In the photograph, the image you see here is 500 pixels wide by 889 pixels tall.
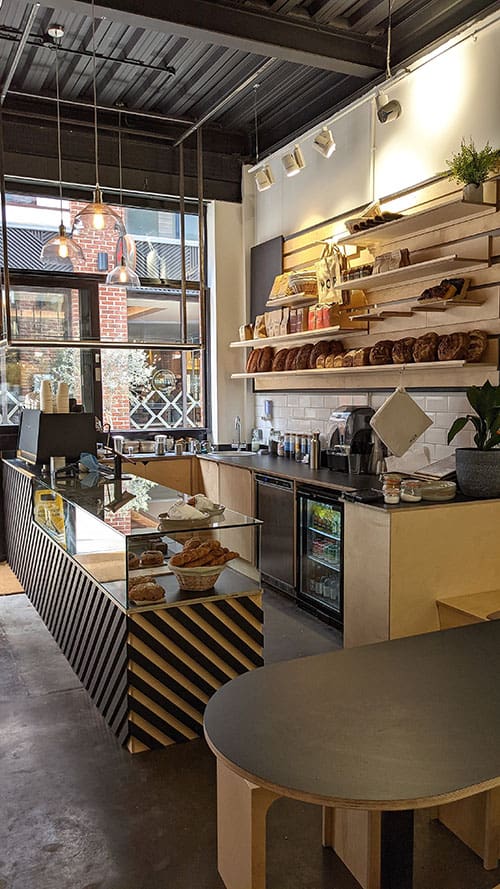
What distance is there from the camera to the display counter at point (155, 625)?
2975mm

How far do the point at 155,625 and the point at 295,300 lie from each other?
3.52 metres

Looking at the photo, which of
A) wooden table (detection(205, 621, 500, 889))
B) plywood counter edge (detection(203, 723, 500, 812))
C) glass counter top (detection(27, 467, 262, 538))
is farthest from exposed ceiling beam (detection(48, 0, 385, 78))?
plywood counter edge (detection(203, 723, 500, 812))

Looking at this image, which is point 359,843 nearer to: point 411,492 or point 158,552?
point 158,552

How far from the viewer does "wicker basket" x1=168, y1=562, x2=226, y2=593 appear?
10.00 ft

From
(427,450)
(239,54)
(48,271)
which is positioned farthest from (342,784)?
(48,271)

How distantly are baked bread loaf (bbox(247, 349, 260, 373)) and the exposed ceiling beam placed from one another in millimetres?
2435

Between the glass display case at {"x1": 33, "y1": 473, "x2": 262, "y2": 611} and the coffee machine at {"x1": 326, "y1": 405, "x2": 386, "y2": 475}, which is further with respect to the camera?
the coffee machine at {"x1": 326, "y1": 405, "x2": 386, "y2": 475}

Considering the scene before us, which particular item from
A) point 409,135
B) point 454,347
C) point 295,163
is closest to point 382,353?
point 454,347

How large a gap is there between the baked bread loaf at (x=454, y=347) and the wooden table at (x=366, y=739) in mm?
2235

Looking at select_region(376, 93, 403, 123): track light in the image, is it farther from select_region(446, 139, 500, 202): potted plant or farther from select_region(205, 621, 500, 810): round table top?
select_region(205, 621, 500, 810): round table top

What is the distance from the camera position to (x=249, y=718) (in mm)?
1688

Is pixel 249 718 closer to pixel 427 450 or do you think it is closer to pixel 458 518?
pixel 458 518

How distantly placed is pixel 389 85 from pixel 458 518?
116 inches

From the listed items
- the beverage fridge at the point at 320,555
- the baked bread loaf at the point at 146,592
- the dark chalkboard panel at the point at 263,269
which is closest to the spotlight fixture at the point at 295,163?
the dark chalkboard panel at the point at 263,269
